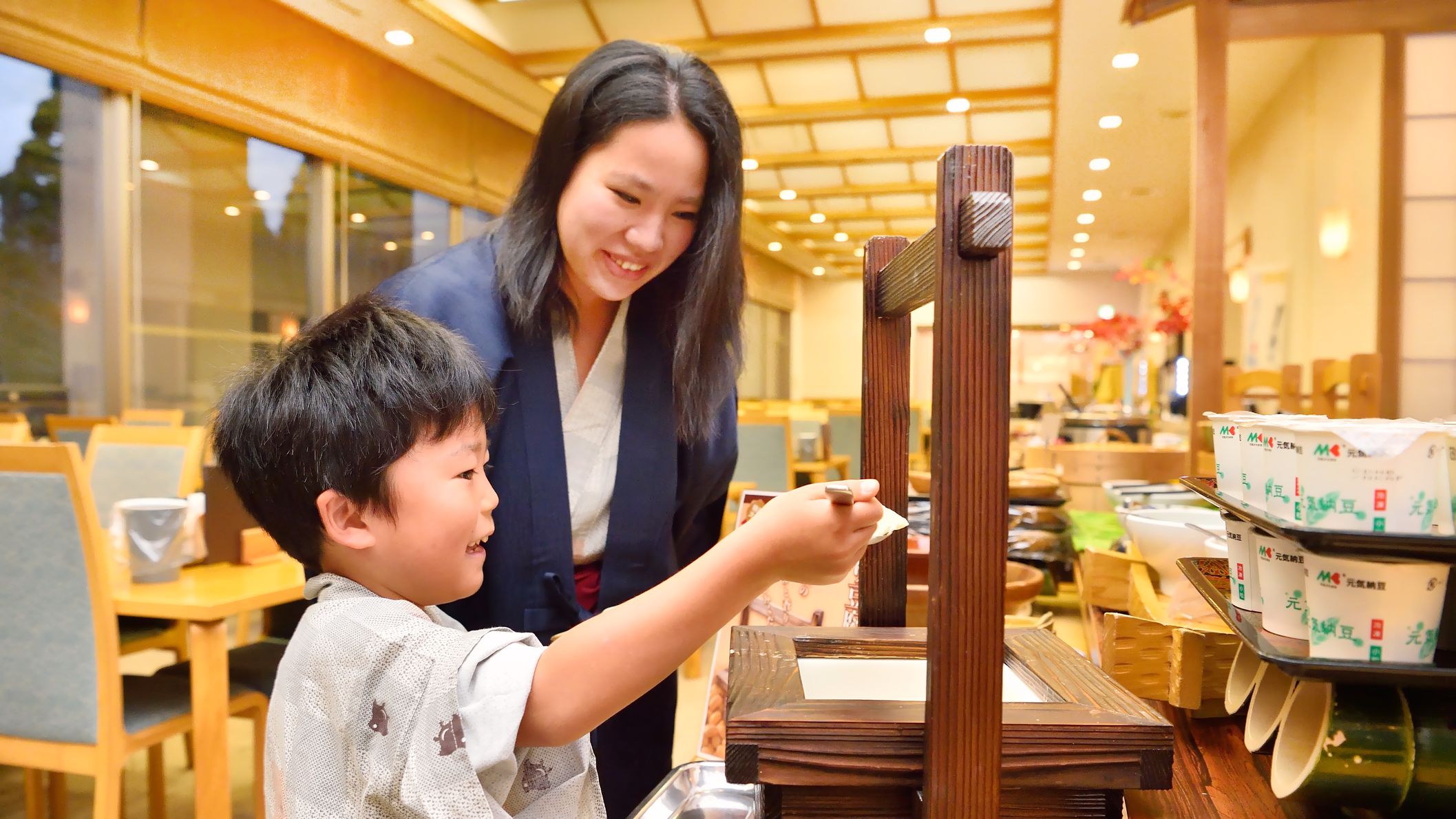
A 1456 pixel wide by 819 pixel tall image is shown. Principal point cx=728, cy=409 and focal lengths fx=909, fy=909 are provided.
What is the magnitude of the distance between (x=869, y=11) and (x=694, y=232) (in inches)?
182

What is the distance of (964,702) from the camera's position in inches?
18.8

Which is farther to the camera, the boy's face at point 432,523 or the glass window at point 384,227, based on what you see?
the glass window at point 384,227

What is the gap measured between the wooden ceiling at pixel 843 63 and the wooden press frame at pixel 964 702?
3.88m

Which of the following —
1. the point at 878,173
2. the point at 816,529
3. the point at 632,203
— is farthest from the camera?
the point at 878,173

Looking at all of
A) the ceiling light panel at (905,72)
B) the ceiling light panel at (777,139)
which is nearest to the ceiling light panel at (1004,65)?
the ceiling light panel at (905,72)

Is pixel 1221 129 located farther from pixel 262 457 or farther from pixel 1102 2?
pixel 262 457

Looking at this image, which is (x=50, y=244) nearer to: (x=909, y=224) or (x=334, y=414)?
(x=334, y=414)

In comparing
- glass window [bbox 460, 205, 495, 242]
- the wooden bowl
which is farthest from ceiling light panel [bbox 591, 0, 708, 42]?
the wooden bowl

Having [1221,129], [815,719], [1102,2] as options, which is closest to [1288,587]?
[815,719]

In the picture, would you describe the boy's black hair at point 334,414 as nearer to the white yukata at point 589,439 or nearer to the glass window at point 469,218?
the white yukata at point 589,439

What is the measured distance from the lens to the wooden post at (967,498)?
0.47 m

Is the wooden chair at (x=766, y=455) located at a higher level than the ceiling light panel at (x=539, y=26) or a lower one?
lower

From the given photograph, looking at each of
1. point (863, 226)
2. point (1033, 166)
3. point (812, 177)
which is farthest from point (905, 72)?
point (863, 226)

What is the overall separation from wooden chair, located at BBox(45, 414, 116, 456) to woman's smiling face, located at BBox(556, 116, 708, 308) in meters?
3.86
